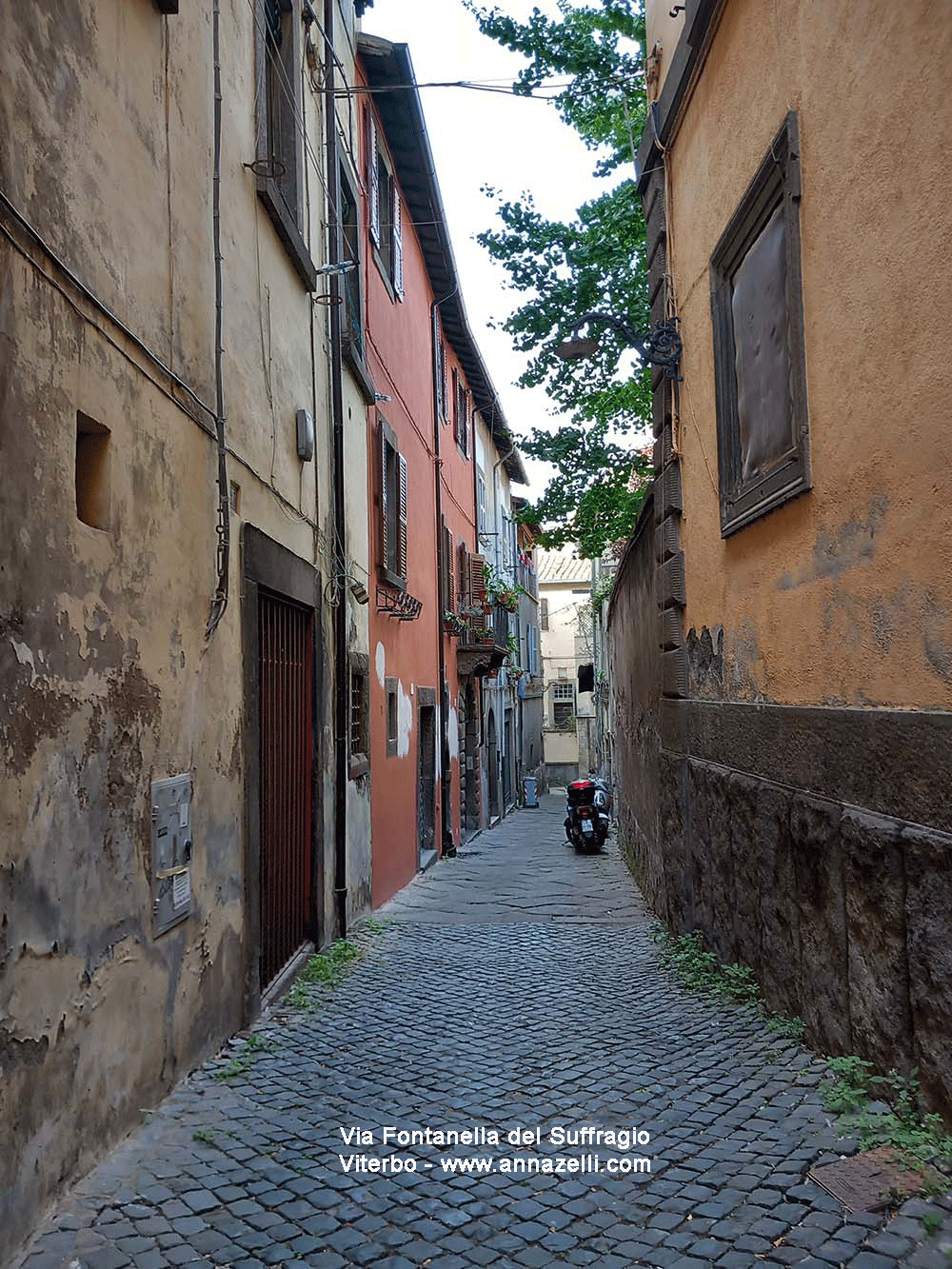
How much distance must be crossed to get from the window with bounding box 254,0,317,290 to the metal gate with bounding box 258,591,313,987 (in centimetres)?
231

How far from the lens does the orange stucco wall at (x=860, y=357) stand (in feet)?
10.9

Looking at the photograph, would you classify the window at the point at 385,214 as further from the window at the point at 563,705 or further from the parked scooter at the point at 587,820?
the window at the point at 563,705

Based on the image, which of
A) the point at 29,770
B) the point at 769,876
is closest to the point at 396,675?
the point at 769,876

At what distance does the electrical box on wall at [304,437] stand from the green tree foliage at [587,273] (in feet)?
8.93

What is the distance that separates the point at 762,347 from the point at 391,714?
662 cm

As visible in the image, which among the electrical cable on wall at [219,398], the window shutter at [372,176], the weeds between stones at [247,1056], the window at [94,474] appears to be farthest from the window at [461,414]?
the window at [94,474]

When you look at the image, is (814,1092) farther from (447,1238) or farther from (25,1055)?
(25,1055)

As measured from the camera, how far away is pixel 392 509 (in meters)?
11.4

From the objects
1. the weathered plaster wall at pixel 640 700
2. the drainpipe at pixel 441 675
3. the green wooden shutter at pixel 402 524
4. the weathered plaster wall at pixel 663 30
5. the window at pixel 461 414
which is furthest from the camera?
the window at pixel 461 414

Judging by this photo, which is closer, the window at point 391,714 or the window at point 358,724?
the window at point 358,724

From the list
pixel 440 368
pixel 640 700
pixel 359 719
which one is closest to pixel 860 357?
pixel 359 719

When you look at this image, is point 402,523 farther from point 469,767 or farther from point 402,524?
point 469,767

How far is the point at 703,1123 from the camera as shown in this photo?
12.7ft

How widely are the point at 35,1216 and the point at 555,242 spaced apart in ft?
36.9
